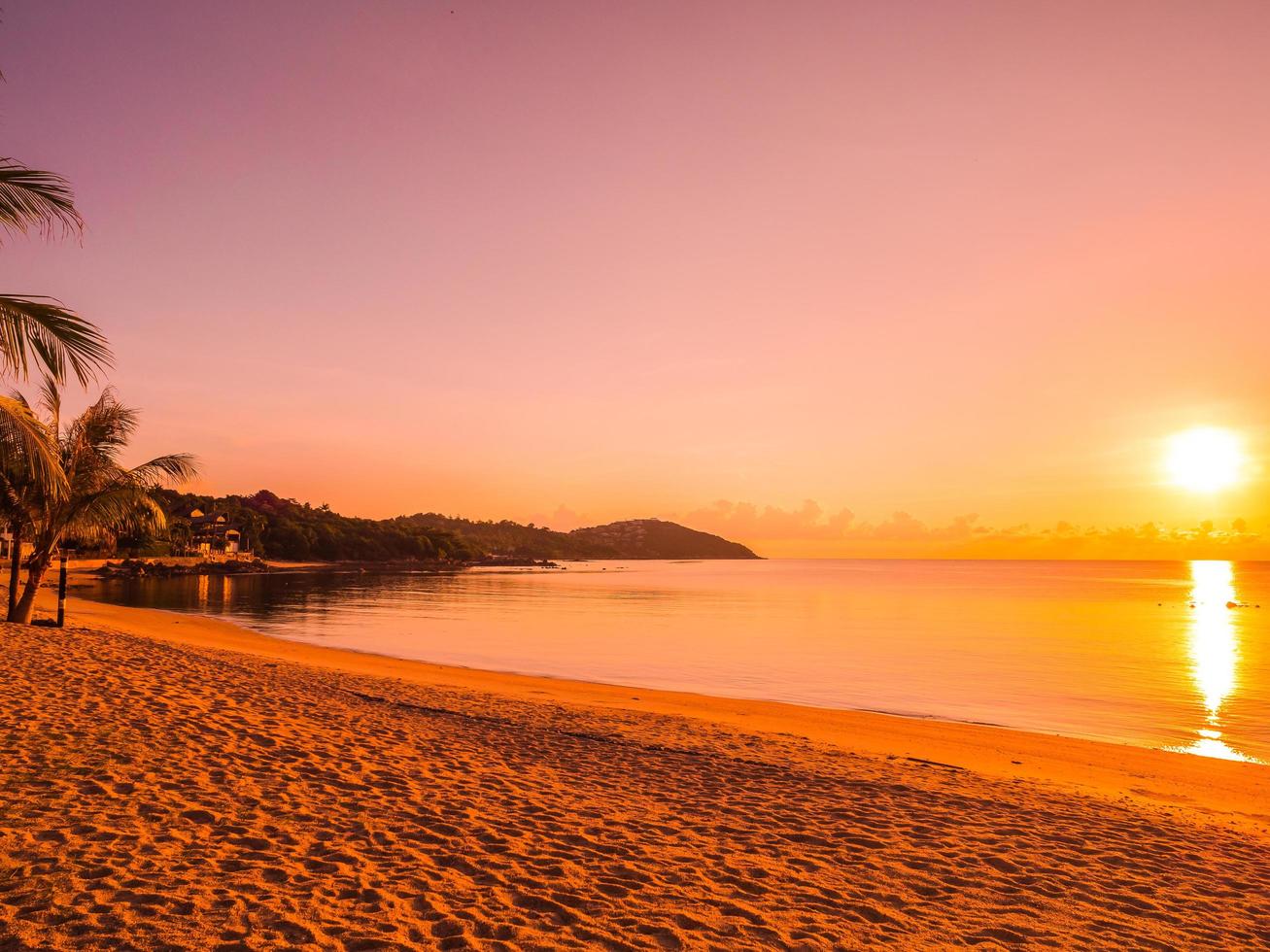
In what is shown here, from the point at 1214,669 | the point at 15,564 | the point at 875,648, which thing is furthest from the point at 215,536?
the point at 1214,669

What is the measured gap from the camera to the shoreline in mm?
10602

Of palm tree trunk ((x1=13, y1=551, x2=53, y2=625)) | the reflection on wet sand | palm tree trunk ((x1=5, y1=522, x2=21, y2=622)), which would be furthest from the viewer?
palm tree trunk ((x1=13, y1=551, x2=53, y2=625))

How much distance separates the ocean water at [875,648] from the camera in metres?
19.0

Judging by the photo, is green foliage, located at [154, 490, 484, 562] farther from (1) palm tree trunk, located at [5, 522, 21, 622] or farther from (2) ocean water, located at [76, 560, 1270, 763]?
(1) palm tree trunk, located at [5, 522, 21, 622]

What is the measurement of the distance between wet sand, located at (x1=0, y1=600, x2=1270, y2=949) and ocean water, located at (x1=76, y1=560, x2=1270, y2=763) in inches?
272

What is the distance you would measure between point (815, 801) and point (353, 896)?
529 cm

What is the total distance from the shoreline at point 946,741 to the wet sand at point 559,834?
5.1 inches

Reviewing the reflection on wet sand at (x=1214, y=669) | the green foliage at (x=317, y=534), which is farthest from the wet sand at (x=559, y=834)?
the green foliage at (x=317, y=534)

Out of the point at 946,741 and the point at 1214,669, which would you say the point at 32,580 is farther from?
the point at 1214,669

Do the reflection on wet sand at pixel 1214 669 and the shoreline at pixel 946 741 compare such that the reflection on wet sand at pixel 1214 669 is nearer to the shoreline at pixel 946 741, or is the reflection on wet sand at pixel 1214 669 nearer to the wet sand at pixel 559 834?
the shoreline at pixel 946 741

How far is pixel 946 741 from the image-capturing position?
14078 millimetres

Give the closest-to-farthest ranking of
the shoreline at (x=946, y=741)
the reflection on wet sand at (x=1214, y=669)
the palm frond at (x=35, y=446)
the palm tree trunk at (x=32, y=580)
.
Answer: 1. the palm frond at (x=35, y=446)
2. the shoreline at (x=946, y=741)
3. the reflection on wet sand at (x=1214, y=669)
4. the palm tree trunk at (x=32, y=580)

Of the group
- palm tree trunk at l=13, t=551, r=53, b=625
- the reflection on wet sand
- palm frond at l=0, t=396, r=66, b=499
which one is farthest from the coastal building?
the reflection on wet sand

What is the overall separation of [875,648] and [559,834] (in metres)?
27.6
